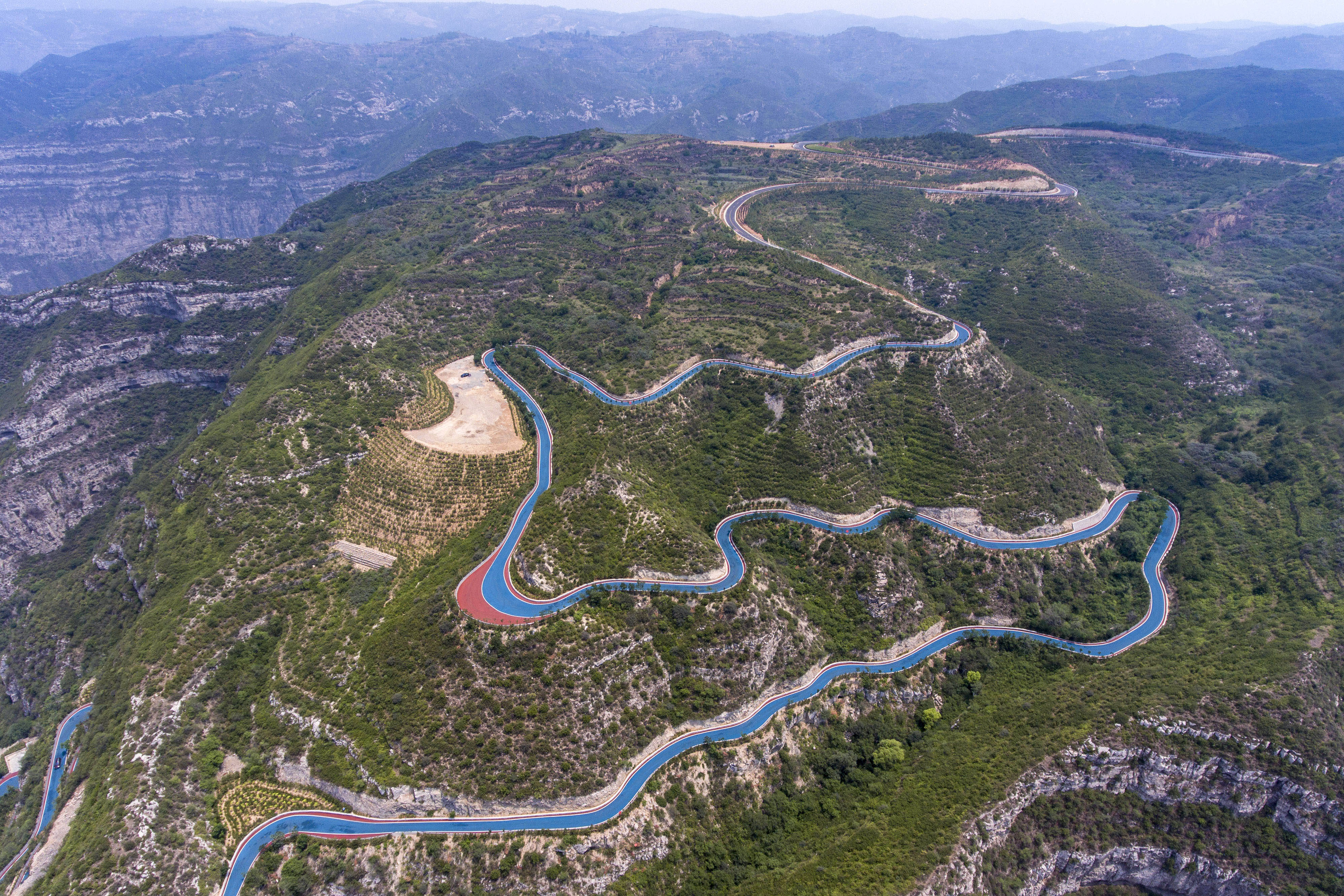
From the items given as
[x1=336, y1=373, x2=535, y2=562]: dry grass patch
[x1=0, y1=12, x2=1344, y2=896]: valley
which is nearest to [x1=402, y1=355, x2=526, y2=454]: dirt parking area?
[x1=0, y1=12, x2=1344, y2=896]: valley

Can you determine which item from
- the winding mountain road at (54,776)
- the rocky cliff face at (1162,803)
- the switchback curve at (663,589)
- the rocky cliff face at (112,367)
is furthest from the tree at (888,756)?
the rocky cliff face at (112,367)

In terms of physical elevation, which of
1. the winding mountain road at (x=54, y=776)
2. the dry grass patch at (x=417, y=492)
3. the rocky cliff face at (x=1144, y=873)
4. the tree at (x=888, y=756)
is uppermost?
the dry grass patch at (x=417, y=492)

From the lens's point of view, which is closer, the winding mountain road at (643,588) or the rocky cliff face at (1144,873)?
the winding mountain road at (643,588)

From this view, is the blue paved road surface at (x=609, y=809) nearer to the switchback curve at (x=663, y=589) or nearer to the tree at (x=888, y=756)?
the switchback curve at (x=663, y=589)

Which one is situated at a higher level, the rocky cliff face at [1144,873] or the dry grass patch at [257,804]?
the dry grass patch at [257,804]

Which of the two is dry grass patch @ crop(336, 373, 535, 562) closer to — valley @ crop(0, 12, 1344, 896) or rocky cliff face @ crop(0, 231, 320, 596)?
valley @ crop(0, 12, 1344, 896)
